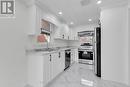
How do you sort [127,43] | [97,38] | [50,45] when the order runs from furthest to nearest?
[50,45], [97,38], [127,43]

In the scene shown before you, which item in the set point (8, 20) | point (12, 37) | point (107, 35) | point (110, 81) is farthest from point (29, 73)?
point (107, 35)

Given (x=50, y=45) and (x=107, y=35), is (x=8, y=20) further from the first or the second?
(x=107, y=35)

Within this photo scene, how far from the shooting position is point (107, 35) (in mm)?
2656

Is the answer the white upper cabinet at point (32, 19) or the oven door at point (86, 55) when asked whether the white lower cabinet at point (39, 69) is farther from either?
the oven door at point (86, 55)

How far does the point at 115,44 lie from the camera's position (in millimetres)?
2566

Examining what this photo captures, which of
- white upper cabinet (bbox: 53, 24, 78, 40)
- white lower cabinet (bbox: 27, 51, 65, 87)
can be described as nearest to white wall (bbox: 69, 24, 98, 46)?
white upper cabinet (bbox: 53, 24, 78, 40)

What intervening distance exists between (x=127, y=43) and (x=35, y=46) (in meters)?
2.94

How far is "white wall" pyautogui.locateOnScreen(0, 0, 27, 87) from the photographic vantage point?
5.29 feet

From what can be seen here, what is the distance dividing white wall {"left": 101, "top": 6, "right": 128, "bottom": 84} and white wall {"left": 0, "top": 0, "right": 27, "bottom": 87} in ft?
8.39

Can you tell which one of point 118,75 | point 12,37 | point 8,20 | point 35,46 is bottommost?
point 118,75

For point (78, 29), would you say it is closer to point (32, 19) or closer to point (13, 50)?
point (32, 19)

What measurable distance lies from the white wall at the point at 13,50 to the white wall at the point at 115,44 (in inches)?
101

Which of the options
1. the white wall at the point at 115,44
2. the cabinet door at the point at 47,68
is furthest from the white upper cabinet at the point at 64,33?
the white wall at the point at 115,44

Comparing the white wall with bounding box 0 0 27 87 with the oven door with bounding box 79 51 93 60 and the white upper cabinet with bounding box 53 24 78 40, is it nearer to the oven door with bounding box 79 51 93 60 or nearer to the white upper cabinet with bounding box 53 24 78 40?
the white upper cabinet with bounding box 53 24 78 40
